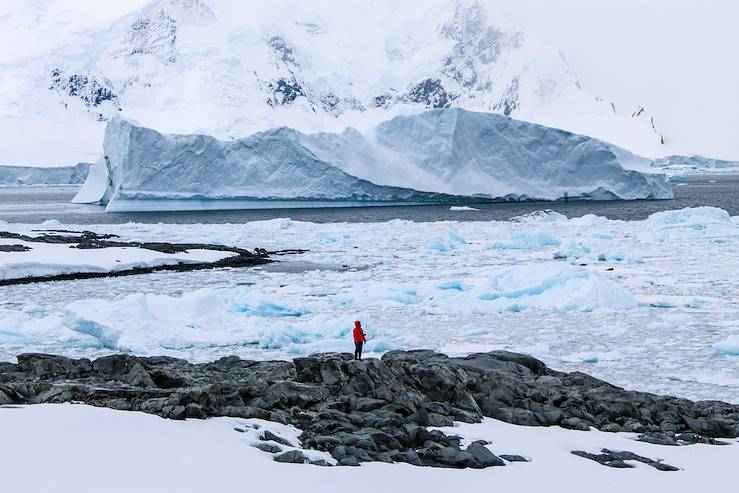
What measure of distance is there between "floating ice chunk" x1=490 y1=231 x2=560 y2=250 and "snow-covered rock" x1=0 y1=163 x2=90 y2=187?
285 ft

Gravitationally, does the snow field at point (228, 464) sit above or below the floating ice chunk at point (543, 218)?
below

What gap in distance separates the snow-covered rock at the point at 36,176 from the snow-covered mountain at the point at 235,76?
508 inches

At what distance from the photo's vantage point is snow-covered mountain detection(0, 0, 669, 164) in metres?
138

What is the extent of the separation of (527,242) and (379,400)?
62.4ft

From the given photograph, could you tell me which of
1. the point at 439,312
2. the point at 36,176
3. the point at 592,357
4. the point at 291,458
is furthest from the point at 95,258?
the point at 36,176

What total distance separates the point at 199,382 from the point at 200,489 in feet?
11.6

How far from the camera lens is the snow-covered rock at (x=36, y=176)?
342ft

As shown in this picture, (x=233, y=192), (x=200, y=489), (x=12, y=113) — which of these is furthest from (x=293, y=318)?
(x=12, y=113)

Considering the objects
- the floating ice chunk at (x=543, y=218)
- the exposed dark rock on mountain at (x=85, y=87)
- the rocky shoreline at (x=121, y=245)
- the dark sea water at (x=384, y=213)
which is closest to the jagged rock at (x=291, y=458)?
the rocky shoreline at (x=121, y=245)

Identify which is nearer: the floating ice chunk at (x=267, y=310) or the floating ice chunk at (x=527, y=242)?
the floating ice chunk at (x=267, y=310)

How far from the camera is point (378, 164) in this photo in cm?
4350

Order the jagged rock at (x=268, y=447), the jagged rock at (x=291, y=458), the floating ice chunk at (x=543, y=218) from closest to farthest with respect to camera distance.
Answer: the jagged rock at (x=291, y=458) → the jagged rock at (x=268, y=447) → the floating ice chunk at (x=543, y=218)

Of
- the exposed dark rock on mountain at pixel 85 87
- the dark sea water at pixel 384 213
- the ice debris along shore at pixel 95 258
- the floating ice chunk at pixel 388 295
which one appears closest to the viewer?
the floating ice chunk at pixel 388 295

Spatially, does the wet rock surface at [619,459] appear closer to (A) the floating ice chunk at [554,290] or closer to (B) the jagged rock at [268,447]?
(B) the jagged rock at [268,447]
